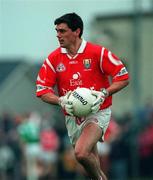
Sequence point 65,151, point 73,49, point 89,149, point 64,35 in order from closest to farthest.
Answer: point 89,149, point 64,35, point 73,49, point 65,151

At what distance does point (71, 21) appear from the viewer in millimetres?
18516

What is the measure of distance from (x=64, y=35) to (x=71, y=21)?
23 cm

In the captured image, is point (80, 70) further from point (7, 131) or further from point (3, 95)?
point (3, 95)

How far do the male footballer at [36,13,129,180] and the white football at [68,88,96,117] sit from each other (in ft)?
0.94

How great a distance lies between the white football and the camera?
17969 millimetres

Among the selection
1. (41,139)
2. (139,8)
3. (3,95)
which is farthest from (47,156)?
(3,95)

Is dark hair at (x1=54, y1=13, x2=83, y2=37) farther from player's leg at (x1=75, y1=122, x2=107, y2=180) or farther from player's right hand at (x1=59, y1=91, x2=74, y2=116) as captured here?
player's leg at (x1=75, y1=122, x2=107, y2=180)

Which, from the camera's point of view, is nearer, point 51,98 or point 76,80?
point 76,80

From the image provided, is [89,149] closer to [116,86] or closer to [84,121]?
[84,121]

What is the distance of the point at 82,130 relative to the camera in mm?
18734

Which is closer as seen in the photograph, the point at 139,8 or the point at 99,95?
the point at 99,95

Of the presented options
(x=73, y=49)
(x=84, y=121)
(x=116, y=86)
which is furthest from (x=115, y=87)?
(x=73, y=49)

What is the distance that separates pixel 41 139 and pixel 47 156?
1.92ft

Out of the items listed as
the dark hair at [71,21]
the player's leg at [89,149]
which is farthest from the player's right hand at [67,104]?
the dark hair at [71,21]
